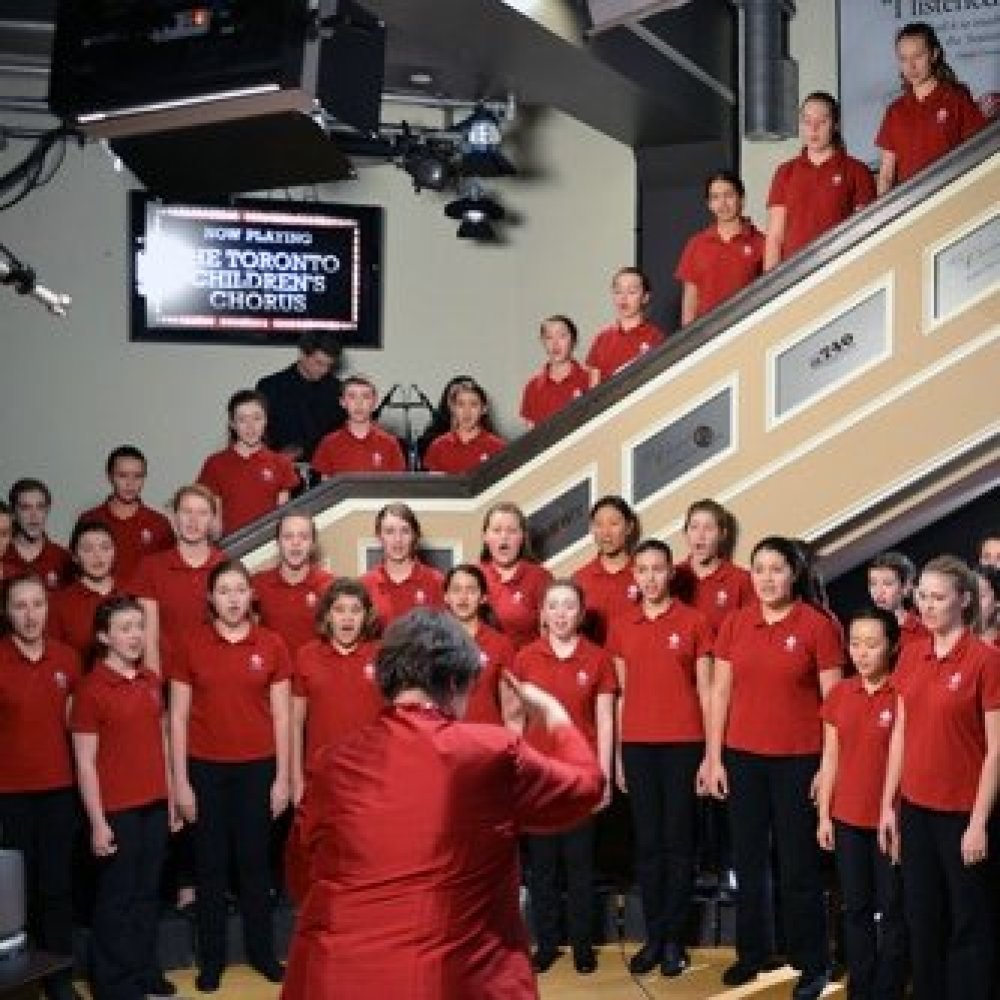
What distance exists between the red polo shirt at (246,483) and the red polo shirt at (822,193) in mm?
2420

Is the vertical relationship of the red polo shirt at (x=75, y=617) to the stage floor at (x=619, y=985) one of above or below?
above

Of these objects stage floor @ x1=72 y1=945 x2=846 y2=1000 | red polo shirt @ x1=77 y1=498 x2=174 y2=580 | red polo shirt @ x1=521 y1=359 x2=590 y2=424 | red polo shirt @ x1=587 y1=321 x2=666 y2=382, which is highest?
red polo shirt @ x1=587 y1=321 x2=666 y2=382

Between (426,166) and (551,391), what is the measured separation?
2.21 meters

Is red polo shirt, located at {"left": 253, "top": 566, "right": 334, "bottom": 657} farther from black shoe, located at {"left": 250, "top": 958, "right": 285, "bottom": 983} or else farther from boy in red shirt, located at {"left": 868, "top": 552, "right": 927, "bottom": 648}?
boy in red shirt, located at {"left": 868, "top": 552, "right": 927, "bottom": 648}

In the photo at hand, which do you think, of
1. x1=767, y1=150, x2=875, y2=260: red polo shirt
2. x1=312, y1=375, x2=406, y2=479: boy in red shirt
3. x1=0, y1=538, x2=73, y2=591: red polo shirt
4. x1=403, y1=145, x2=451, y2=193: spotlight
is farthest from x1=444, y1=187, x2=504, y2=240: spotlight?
x1=0, y1=538, x2=73, y2=591: red polo shirt

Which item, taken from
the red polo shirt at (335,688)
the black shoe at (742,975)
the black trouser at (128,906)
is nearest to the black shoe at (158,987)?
the black trouser at (128,906)

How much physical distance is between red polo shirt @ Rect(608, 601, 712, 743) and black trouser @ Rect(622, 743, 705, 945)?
6cm

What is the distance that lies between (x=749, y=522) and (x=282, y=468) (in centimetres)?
214

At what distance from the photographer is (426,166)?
1033 centimetres

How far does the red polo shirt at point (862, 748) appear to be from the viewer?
5887 mm

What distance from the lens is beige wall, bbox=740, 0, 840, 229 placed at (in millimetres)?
9938

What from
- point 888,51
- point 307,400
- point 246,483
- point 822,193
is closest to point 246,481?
point 246,483

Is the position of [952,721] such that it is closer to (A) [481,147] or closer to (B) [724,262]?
(B) [724,262]

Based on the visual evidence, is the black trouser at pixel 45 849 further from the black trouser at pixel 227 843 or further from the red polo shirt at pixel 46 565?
the red polo shirt at pixel 46 565
